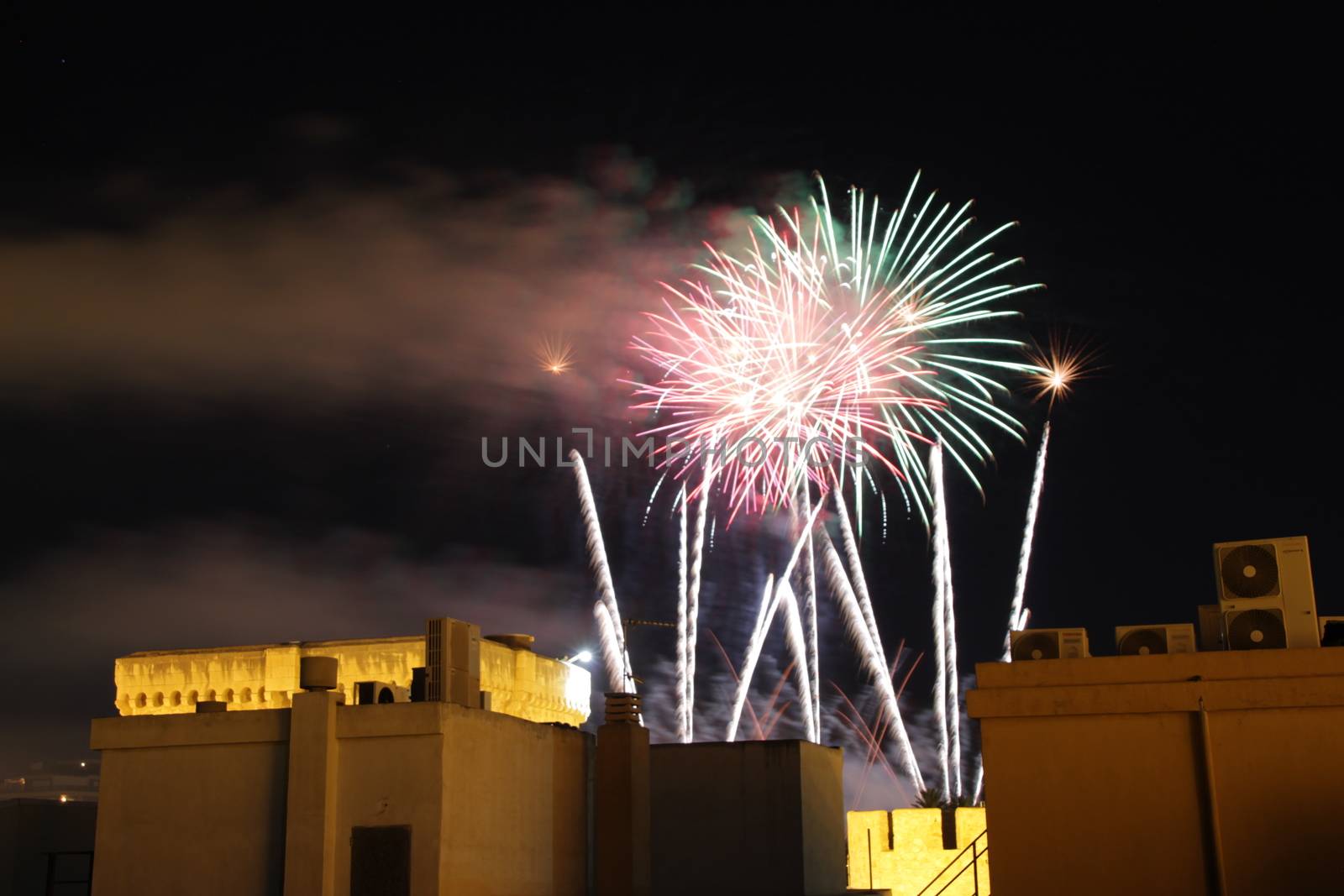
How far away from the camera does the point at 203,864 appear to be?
77.2ft

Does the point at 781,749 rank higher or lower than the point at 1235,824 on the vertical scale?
higher

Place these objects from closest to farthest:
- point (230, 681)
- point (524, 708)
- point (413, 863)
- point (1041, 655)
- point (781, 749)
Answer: point (1041, 655) → point (413, 863) → point (781, 749) → point (524, 708) → point (230, 681)

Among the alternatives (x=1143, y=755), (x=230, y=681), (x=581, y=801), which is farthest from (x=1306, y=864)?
(x=230, y=681)

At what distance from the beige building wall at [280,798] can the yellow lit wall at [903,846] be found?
21.7 meters

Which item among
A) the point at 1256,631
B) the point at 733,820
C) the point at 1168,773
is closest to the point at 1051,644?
the point at 1168,773

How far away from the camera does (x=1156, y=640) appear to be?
19.7 meters

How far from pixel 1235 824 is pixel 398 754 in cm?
1127

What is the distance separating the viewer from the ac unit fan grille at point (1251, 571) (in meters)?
19.3

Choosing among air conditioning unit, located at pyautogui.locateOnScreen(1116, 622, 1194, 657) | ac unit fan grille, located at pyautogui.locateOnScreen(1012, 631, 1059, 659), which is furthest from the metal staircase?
air conditioning unit, located at pyautogui.locateOnScreen(1116, 622, 1194, 657)

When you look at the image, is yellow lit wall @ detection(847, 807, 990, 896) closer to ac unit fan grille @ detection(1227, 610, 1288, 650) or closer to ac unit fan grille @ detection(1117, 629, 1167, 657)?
ac unit fan grille @ detection(1117, 629, 1167, 657)

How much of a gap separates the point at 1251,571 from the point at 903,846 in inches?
1063

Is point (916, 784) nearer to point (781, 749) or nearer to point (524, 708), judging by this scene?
point (524, 708)

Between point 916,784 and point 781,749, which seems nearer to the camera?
point 781,749

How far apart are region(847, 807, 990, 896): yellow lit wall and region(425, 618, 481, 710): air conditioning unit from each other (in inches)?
860
